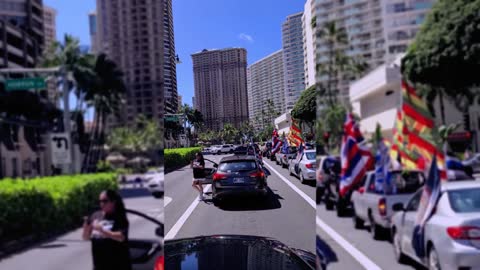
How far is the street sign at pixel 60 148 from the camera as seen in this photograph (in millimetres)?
1596

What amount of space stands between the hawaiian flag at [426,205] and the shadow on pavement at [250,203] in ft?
13.5

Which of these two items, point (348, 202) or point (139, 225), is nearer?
point (139, 225)

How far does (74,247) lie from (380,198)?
1.29 metres

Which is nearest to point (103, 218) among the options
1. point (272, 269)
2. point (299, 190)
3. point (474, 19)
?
point (272, 269)

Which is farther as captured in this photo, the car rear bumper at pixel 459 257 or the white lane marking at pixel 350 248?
the white lane marking at pixel 350 248

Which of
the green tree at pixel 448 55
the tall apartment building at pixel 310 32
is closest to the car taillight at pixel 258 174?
the tall apartment building at pixel 310 32

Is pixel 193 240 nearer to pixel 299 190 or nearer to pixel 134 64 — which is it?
pixel 134 64

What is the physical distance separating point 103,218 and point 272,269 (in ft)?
4.49

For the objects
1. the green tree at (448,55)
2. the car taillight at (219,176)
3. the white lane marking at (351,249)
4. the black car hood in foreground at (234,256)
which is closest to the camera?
the green tree at (448,55)

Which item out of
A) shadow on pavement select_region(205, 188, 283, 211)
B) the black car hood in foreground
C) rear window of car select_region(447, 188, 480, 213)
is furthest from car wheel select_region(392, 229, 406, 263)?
shadow on pavement select_region(205, 188, 283, 211)

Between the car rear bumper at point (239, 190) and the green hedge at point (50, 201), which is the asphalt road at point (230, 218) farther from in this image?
the green hedge at point (50, 201)

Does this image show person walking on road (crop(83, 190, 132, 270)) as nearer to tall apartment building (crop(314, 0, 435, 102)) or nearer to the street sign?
the street sign

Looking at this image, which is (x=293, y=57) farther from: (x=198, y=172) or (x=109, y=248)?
(x=198, y=172)

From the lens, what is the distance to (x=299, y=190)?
26.6ft
